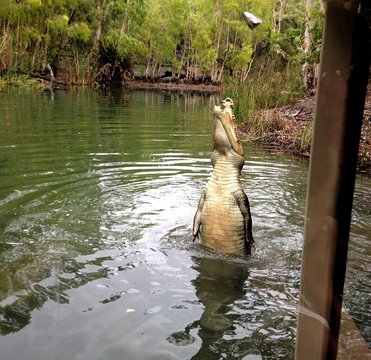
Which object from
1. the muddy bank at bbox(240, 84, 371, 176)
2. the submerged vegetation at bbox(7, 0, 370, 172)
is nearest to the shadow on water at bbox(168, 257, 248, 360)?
the submerged vegetation at bbox(7, 0, 370, 172)

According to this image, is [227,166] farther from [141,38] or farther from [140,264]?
[141,38]

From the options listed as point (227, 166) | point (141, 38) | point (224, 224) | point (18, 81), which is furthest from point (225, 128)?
point (141, 38)

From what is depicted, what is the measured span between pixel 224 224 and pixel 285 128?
7.94 metres

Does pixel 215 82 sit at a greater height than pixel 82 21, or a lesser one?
lesser

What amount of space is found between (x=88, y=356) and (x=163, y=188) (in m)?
4.32

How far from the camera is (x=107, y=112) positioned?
16609 millimetres

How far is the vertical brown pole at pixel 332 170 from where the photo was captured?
1.71m

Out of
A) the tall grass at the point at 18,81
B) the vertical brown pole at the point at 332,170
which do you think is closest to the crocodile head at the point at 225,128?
the vertical brown pole at the point at 332,170

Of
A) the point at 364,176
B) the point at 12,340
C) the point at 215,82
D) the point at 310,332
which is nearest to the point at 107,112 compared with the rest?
the point at 364,176

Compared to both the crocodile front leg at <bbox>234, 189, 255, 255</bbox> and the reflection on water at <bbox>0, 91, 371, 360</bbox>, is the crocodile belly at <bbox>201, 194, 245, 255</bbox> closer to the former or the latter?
the crocodile front leg at <bbox>234, 189, 255, 255</bbox>

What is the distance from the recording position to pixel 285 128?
480 inches

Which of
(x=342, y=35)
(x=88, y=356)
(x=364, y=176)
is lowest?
(x=88, y=356)

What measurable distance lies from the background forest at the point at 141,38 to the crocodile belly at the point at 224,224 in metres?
10.6

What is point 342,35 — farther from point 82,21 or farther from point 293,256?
point 82,21
